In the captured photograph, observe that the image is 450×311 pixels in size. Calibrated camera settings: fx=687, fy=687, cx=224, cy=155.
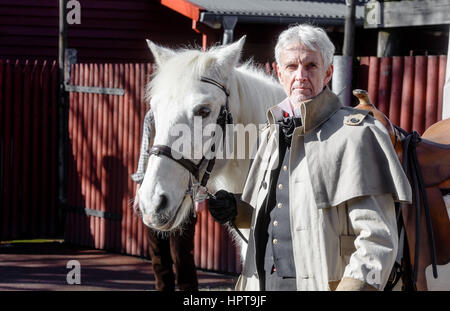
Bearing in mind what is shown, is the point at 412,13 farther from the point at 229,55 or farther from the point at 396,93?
the point at 229,55

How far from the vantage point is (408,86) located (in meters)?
6.23

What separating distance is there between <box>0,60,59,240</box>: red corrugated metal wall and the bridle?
6.44 metres

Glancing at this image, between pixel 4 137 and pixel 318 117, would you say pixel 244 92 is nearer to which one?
pixel 318 117

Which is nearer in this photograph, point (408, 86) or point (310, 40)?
point (310, 40)

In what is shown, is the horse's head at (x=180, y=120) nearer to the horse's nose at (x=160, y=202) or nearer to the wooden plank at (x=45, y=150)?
the horse's nose at (x=160, y=202)

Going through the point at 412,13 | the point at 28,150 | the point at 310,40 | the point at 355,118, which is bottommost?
the point at 28,150

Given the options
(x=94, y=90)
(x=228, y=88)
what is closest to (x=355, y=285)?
(x=228, y=88)

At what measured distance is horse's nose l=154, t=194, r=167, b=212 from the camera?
322cm

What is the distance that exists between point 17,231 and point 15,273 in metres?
1.91

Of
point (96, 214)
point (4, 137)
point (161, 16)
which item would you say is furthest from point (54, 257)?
point (161, 16)

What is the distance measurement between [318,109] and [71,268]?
5.82 metres

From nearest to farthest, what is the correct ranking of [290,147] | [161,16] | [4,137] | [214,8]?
[290,147]
[4,137]
[214,8]
[161,16]

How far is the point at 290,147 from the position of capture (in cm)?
262

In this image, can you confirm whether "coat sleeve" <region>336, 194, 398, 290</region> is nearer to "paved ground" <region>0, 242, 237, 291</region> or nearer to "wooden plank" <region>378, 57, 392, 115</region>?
"wooden plank" <region>378, 57, 392, 115</region>
